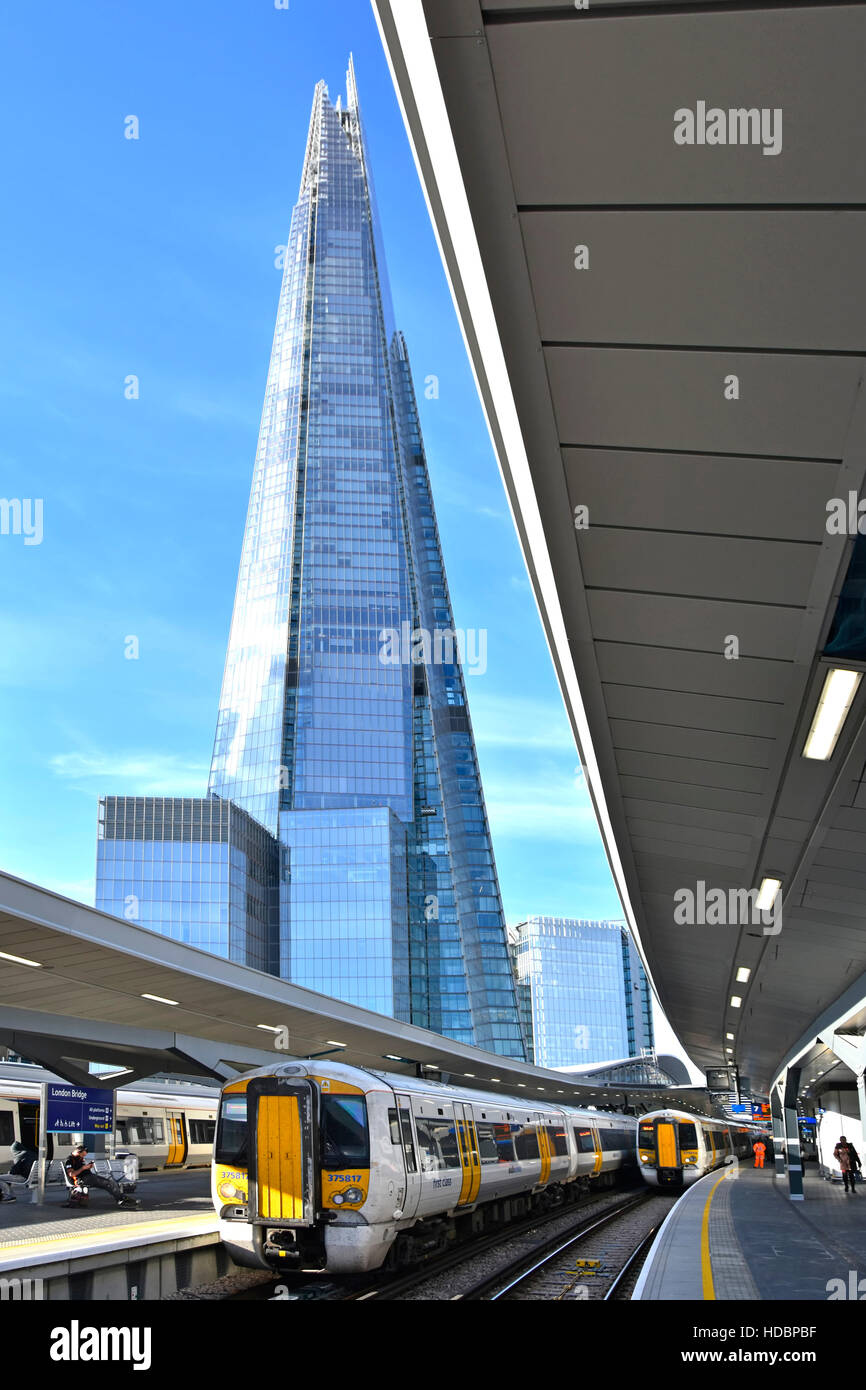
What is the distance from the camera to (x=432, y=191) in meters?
4.24

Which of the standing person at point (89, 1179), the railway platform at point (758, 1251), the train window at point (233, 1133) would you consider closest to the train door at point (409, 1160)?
the train window at point (233, 1133)

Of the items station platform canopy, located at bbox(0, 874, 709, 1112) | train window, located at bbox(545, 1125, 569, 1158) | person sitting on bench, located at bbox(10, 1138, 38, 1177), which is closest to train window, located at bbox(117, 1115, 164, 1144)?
station platform canopy, located at bbox(0, 874, 709, 1112)

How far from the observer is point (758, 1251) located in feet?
50.4

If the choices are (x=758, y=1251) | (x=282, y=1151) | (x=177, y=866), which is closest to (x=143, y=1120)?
(x=282, y=1151)

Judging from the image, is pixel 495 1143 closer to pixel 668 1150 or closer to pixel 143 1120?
pixel 143 1120

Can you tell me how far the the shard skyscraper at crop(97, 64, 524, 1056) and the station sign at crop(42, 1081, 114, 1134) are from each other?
279 ft

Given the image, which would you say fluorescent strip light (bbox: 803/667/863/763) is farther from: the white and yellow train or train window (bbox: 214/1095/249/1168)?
the white and yellow train

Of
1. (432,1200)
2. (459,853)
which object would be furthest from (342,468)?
(432,1200)

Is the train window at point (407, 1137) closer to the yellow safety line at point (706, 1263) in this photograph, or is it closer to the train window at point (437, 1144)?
the train window at point (437, 1144)

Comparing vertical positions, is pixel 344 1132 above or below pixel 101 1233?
above

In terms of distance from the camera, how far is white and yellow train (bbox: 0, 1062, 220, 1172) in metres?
25.9

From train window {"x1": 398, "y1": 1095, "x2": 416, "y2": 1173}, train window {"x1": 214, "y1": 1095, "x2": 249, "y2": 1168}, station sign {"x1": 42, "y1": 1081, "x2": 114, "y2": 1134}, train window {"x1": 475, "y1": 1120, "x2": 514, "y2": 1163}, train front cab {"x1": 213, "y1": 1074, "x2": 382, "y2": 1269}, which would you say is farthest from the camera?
train window {"x1": 475, "y1": 1120, "x2": 514, "y2": 1163}

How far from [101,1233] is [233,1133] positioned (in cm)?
189

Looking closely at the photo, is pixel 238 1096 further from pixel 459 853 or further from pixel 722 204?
pixel 459 853
